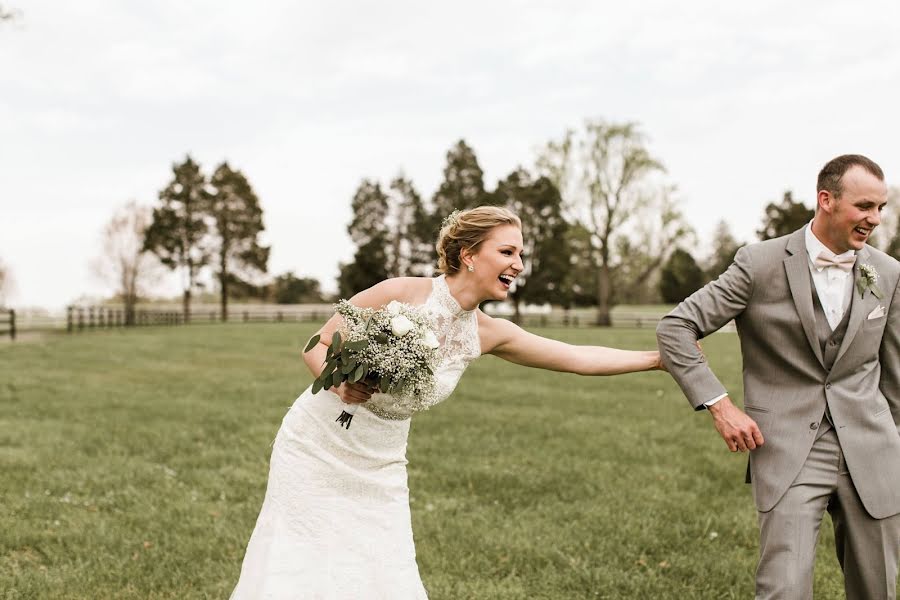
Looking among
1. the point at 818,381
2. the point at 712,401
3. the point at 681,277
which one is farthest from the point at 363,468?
the point at 681,277

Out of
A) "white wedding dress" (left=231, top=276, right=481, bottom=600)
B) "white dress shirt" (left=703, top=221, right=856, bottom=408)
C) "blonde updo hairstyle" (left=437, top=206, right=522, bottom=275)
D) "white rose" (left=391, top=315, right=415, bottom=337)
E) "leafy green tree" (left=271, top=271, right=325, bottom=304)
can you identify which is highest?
"leafy green tree" (left=271, top=271, right=325, bottom=304)

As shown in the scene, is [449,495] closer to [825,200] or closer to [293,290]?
[825,200]

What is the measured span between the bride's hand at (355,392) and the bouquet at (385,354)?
0.16 feet

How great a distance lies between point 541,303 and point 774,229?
82.7 ft

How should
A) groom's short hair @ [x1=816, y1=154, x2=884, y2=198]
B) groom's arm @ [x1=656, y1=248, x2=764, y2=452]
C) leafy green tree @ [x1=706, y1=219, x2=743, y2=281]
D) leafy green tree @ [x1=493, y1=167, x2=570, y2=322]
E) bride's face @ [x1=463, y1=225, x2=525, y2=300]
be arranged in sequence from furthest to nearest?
leafy green tree @ [x1=706, y1=219, x2=743, y2=281] < leafy green tree @ [x1=493, y1=167, x2=570, y2=322] < bride's face @ [x1=463, y1=225, x2=525, y2=300] < groom's arm @ [x1=656, y1=248, x2=764, y2=452] < groom's short hair @ [x1=816, y1=154, x2=884, y2=198]

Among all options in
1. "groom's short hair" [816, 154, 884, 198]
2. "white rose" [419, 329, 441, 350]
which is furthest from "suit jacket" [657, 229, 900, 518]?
"white rose" [419, 329, 441, 350]

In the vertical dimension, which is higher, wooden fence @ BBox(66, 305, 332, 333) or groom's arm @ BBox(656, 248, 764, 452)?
groom's arm @ BBox(656, 248, 764, 452)

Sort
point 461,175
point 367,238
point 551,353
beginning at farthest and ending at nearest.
Answer: point 367,238, point 461,175, point 551,353

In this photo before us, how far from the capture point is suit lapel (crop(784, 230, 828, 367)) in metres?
4.29

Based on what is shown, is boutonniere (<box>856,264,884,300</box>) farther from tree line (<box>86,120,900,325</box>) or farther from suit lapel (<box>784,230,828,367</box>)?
tree line (<box>86,120,900,325</box>)

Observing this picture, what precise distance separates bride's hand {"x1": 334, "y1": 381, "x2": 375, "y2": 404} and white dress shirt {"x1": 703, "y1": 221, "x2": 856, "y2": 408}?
180cm

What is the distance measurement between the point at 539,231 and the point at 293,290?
3689 cm

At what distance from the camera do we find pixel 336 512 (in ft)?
14.3

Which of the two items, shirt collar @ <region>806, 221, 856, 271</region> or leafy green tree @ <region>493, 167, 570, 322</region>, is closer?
shirt collar @ <region>806, 221, 856, 271</region>
